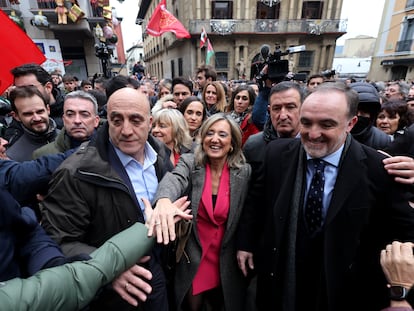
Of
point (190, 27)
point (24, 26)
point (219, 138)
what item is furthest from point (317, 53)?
point (219, 138)

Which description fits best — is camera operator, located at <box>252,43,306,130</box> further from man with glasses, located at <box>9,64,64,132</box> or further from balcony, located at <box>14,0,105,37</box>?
balcony, located at <box>14,0,105,37</box>

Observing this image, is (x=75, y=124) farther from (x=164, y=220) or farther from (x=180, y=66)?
(x=180, y=66)

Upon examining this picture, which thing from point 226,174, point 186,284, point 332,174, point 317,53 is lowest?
point 186,284

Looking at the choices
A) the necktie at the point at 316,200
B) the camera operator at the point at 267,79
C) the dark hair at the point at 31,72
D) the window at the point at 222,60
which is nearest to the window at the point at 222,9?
the window at the point at 222,60

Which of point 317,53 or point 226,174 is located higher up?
point 317,53

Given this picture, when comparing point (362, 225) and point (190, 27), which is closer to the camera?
point (362, 225)

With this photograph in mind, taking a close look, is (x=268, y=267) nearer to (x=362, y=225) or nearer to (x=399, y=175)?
(x=362, y=225)

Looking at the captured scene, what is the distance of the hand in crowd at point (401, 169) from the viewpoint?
4.76ft

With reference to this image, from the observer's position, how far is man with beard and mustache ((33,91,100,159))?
2.05 meters

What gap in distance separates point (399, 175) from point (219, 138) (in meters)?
1.38

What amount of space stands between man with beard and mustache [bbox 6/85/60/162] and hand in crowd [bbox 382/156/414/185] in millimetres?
2958

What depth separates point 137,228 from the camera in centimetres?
132

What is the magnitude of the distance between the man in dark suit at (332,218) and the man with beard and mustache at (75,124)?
1793 millimetres

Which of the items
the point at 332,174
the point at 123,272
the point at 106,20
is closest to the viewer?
the point at 123,272
